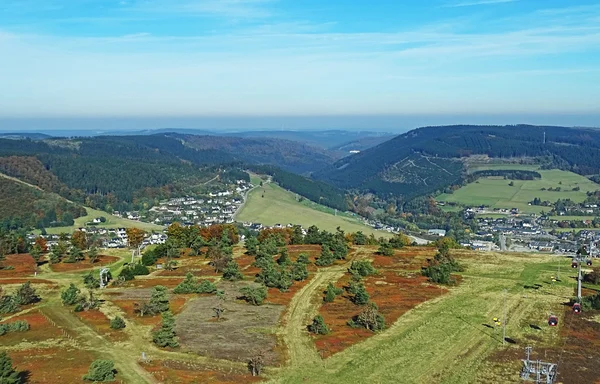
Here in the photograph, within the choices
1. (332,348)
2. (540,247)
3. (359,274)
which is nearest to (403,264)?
(359,274)

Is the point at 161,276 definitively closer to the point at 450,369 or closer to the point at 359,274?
the point at 359,274

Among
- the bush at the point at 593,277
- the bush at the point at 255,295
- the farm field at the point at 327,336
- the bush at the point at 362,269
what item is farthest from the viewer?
the bush at the point at 362,269

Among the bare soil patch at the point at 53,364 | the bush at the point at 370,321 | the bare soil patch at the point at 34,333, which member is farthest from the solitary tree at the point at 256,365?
the bare soil patch at the point at 34,333

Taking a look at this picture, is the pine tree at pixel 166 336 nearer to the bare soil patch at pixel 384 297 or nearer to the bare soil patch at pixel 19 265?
the bare soil patch at pixel 384 297

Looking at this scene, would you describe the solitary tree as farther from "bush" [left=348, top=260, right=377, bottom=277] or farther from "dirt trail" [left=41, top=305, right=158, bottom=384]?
"bush" [left=348, top=260, right=377, bottom=277]

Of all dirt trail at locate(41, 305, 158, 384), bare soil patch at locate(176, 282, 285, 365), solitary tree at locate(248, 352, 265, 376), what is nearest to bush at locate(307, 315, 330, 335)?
bare soil patch at locate(176, 282, 285, 365)

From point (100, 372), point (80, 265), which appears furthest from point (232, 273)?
point (100, 372)
